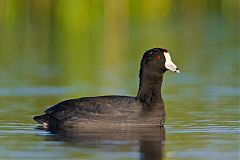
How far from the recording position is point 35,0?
4912cm

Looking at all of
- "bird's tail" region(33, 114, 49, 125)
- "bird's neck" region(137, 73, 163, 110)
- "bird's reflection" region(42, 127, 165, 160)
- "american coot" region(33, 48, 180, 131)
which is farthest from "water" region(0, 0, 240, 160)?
"bird's neck" region(137, 73, 163, 110)

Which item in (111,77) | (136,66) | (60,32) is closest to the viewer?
(111,77)

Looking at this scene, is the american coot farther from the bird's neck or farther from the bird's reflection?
the bird's reflection

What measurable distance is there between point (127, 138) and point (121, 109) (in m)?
0.91

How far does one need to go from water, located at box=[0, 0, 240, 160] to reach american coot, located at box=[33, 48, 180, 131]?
0.26m

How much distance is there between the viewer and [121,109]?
15.3 metres

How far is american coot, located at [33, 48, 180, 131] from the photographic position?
15.3 metres

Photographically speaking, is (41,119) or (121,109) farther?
(41,119)

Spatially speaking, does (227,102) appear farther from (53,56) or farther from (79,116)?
(53,56)

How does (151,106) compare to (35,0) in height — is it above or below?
below

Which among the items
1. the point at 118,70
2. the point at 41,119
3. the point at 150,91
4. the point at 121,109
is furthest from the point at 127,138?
the point at 118,70

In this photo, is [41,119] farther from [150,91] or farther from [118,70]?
[118,70]

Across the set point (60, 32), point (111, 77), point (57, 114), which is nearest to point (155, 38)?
point (60, 32)

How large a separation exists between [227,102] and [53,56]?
36.6 feet
